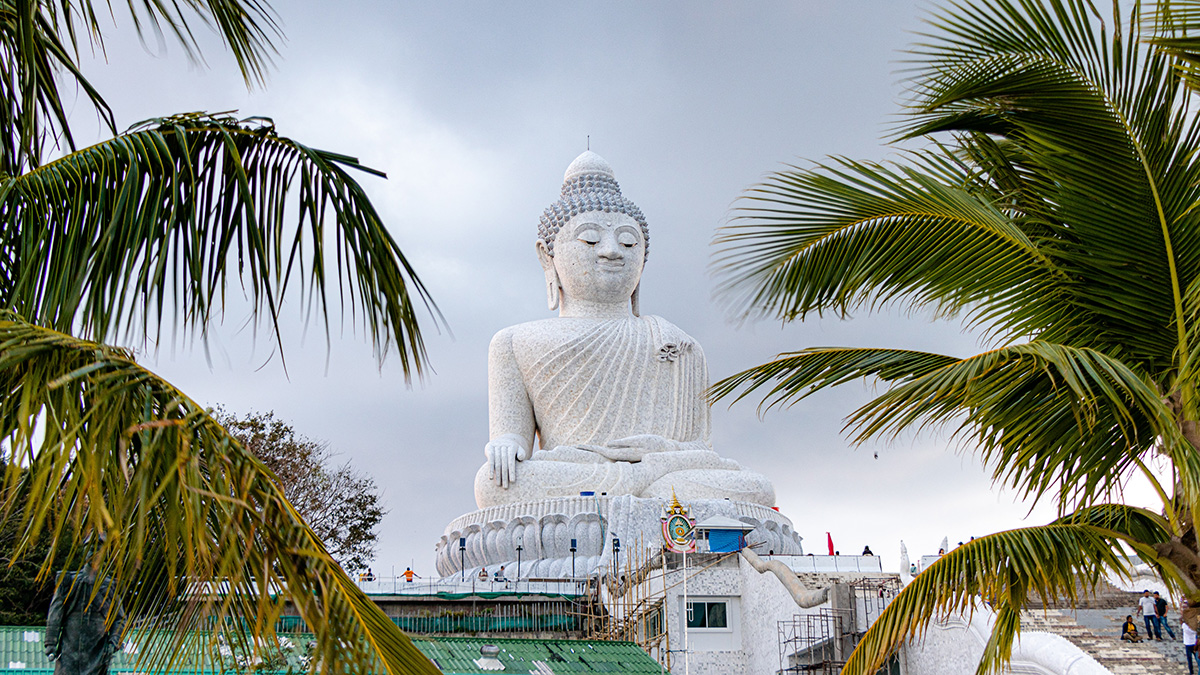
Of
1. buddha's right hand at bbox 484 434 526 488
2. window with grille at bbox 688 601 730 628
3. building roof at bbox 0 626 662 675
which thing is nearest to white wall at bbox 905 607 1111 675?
building roof at bbox 0 626 662 675

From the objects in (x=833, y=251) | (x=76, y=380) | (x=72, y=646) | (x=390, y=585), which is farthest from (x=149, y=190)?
(x=390, y=585)

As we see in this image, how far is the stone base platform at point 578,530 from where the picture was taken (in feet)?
54.5

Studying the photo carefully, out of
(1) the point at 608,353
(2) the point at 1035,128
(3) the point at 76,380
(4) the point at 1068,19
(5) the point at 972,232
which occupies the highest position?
(1) the point at 608,353

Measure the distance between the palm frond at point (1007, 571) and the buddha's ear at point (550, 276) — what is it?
642 inches

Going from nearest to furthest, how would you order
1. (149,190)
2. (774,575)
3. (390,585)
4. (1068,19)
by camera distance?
(149,190)
(1068,19)
(774,575)
(390,585)

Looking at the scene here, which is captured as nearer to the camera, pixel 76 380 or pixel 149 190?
pixel 76 380

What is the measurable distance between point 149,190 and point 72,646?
86.6 inches

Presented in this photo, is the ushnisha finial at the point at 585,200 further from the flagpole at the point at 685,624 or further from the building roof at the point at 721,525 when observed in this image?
the flagpole at the point at 685,624

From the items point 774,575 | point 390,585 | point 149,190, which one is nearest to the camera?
point 149,190

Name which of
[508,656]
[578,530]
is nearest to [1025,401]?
[508,656]

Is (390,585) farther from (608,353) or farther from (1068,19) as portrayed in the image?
(1068,19)

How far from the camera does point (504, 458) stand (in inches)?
716

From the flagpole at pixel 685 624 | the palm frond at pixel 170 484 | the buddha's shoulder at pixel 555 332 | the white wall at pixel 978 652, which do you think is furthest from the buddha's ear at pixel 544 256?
the palm frond at pixel 170 484

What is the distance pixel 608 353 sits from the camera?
1995cm
